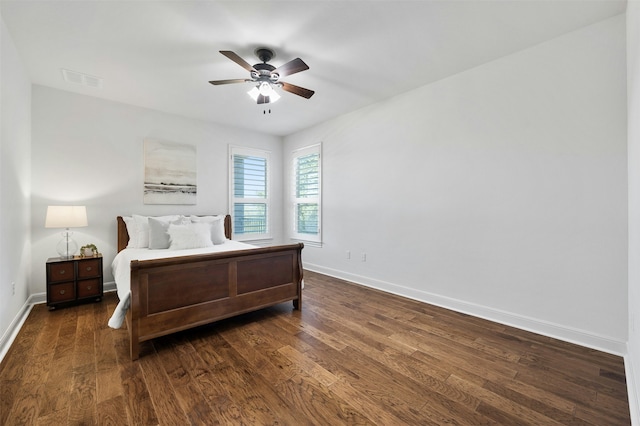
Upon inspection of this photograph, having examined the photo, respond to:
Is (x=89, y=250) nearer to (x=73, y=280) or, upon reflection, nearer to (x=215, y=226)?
(x=73, y=280)

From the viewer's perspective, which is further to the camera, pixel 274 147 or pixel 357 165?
pixel 274 147

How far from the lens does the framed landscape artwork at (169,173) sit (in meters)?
4.15

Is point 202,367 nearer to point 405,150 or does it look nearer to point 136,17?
point 136,17

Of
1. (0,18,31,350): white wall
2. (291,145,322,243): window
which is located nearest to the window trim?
(291,145,322,243): window

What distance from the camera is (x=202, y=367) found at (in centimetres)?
203

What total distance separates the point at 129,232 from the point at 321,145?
10.4 ft

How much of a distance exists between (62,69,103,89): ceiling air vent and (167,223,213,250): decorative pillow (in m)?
1.87

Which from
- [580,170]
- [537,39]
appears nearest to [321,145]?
[537,39]

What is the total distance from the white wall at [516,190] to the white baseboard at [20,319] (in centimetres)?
372

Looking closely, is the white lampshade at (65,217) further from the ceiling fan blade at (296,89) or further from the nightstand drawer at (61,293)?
the ceiling fan blade at (296,89)

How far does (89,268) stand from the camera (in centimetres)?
335

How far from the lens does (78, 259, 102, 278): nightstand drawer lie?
3307 millimetres

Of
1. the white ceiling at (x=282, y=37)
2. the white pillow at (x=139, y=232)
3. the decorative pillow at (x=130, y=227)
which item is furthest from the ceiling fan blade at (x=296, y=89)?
the decorative pillow at (x=130, y=227)

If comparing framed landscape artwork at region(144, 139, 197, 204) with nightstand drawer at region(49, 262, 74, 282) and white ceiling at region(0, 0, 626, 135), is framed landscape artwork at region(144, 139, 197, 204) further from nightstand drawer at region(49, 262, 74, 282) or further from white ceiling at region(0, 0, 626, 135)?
nightstand drawer at region(49, 262, 74, 282)
